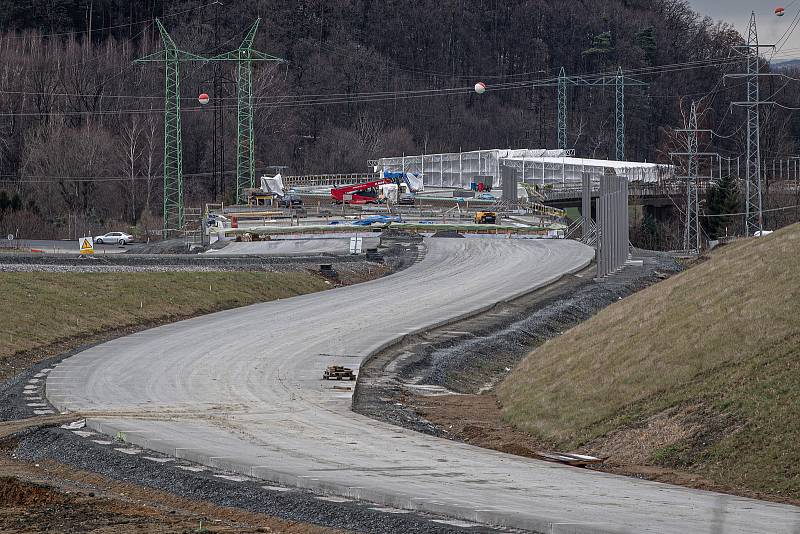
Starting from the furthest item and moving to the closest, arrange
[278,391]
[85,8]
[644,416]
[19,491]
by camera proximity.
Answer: [85,8], [278,391], [644,416], [19,491]

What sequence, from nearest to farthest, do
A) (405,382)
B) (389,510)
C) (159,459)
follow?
(389,510) → (159,459) → (405,382)

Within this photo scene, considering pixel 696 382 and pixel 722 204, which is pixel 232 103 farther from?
pixel 696 382

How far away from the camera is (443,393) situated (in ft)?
103

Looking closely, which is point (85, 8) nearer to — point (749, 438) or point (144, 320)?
point (144, 320)

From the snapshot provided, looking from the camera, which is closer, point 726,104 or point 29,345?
point 29,345

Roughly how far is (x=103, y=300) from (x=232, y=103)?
355 feet

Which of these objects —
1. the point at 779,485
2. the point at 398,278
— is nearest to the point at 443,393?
the point at 779,485

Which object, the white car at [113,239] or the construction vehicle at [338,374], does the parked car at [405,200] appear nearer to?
the white car at [113,239]

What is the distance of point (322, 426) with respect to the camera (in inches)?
944

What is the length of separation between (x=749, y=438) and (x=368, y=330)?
22.9m

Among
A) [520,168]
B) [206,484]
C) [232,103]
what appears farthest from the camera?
[232,103]

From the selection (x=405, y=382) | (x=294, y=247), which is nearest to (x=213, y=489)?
(x=405, y=382)

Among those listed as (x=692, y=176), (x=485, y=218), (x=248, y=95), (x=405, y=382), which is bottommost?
(x=405, y=382)

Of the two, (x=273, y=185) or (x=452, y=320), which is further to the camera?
(x=273, y=185)
